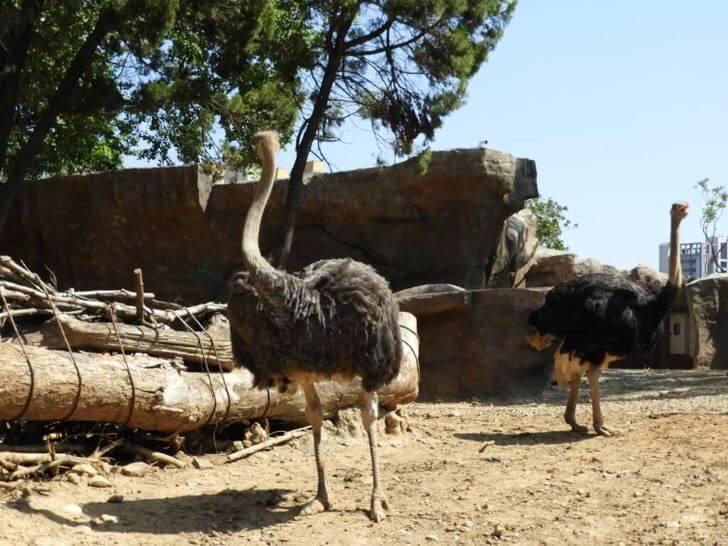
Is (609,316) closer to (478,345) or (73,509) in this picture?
(478,345)

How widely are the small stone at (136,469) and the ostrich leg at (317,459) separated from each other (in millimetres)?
1274

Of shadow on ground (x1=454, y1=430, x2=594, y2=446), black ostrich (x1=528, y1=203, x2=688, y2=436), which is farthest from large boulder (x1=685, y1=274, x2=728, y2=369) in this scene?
shadow on ground (x1=454, y1=430, x2=594, y2=446)

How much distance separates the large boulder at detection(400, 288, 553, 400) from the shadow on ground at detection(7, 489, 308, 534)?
534cm

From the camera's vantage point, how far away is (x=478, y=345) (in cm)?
1150

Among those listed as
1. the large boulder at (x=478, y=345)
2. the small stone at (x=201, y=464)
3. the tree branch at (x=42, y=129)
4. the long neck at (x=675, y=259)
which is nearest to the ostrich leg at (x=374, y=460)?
the small stone at (x=201, y=464)

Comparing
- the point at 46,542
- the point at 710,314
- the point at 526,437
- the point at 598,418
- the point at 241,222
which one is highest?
the point at 241,222

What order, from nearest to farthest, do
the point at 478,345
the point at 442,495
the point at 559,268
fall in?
the point at 442,495, the point at 478,345, the point at 559,268

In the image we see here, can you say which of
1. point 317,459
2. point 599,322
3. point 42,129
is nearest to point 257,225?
point 317,459

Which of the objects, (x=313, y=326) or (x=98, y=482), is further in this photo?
(x=98, y=482)

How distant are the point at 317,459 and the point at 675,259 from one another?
3.81 m

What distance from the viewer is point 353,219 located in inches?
571

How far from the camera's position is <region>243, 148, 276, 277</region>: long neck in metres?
5.57

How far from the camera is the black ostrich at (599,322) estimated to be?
8.04 m

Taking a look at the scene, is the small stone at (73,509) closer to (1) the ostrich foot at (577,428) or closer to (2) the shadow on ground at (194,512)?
(2) the shadow on ground at (194,512)
